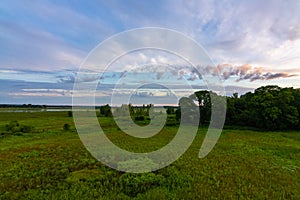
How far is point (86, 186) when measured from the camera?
8734 mm

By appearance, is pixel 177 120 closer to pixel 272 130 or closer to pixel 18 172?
pixel 272 130

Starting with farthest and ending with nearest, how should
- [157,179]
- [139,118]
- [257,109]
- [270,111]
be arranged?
[139,118] < [257,109] < [270,111] < [157,179]

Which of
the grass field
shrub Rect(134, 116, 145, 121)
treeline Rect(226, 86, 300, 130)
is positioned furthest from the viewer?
shrub Rect(134, 116, 145, 121)

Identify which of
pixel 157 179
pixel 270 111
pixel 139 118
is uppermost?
pixel 270 111

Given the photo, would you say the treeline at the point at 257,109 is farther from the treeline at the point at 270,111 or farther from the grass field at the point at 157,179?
the grass field at the point at 157,179

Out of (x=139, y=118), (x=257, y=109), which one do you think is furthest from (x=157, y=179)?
(x=139, y=118)

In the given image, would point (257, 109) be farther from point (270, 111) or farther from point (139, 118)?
point (139, 118)

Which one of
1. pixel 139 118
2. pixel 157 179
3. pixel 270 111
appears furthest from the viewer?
pixel 139 118

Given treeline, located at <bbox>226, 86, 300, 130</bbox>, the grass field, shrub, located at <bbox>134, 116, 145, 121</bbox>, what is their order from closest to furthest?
the grass field < treeline, located at <bbox>226, 86, 300, 130</bbox> < shrub, located at <bbox>134, 116, 145, 121</bbox>

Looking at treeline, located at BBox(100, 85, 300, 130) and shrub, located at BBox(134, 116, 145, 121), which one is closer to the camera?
treeline, located at BBox(100, 85, 300, 130)

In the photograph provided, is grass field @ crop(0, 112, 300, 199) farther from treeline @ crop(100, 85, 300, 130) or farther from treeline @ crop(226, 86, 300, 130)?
treeline @ crop(226, 86, 300, 130)

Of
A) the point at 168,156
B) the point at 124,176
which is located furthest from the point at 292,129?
the point at 124,176

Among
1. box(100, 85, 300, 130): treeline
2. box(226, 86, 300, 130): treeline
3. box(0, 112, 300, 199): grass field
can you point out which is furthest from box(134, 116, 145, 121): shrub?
box(0, 112, 300, 199): grass field

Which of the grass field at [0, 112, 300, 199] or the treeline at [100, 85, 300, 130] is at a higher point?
the treeline at [100, 85, 300, 130]
